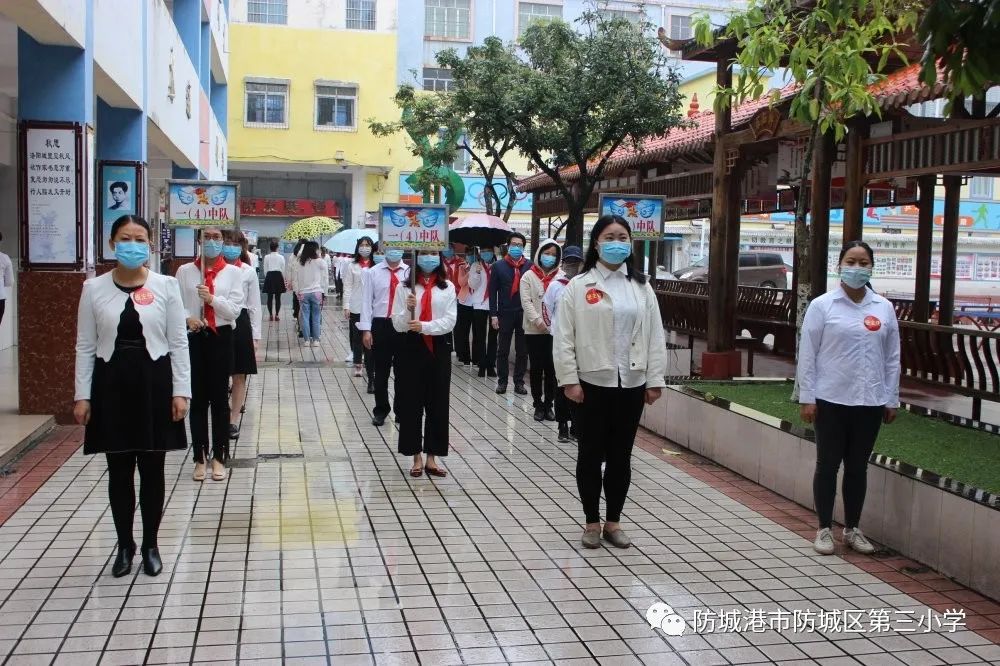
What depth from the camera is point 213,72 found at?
25.5m

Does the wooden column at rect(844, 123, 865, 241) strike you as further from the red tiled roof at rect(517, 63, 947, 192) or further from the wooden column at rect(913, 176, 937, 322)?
the wooden column at rect(913, 176, 937, 322)

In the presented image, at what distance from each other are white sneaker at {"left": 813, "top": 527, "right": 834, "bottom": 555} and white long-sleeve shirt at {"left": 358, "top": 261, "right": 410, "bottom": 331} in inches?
195

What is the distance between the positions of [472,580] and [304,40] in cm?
3302

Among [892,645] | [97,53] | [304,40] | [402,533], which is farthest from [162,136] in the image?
[304,40]

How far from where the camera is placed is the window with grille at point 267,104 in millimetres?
35688

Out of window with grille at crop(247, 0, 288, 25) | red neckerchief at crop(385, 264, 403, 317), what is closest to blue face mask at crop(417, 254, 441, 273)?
red neckerchief at crop(385, 264, 403, 317)

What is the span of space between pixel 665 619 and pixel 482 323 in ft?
32.2

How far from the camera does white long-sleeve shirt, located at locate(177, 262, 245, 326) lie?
7652 millimetres

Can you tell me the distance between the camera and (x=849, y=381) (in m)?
5.82

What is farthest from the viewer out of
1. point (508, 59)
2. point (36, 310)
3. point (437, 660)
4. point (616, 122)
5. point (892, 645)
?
point (508, 59)

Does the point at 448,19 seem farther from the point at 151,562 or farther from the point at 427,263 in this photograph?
the point at 151,562

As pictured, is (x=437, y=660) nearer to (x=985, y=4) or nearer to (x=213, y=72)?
(x=985, y=4)

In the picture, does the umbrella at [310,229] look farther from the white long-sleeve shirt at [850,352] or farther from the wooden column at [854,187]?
the white long-sleeve shirt at [850,352]

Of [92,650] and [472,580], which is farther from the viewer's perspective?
[472,580]
